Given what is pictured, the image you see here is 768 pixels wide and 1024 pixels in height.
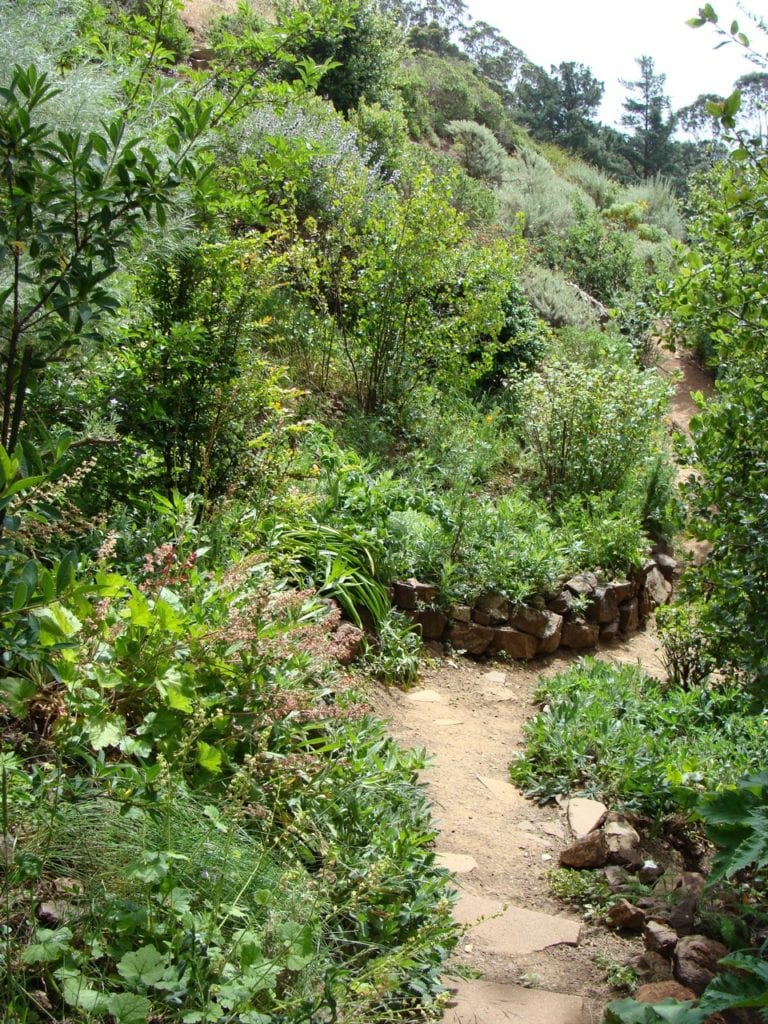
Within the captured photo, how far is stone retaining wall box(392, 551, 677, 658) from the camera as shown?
19.0 feet

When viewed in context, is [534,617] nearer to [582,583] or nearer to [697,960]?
[582,583]

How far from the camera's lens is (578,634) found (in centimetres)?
650

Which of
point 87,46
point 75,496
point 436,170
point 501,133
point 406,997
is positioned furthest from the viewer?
point 501,133

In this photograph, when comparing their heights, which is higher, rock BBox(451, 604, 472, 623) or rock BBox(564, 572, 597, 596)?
rock BBox(564, 572, 597, 596)

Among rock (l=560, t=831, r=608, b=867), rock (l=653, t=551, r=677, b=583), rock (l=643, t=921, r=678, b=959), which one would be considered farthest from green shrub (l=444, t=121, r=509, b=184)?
rock (l=643, t=921, r=678, b=959)

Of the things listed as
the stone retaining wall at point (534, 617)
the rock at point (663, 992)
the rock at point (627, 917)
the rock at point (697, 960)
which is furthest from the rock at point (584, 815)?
the stone retaining wall at point (534, 617)

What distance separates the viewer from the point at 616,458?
8055 mm

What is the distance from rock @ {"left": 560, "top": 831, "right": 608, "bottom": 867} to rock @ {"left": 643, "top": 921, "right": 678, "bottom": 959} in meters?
0.54

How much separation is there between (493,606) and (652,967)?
3.35m

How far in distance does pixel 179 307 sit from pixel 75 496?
1265mm

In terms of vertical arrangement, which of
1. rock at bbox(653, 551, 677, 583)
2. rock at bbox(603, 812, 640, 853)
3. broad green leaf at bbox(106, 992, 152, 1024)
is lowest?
rock at bbox(603, 812, 640, 853)

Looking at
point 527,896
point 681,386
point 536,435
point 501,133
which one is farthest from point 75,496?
point 501,133

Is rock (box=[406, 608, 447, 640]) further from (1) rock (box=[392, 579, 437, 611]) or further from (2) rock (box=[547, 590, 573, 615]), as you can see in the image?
(2) rock (box=[547, 590, 573, 615])

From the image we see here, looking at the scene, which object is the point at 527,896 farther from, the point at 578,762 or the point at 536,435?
the point at 536,435
